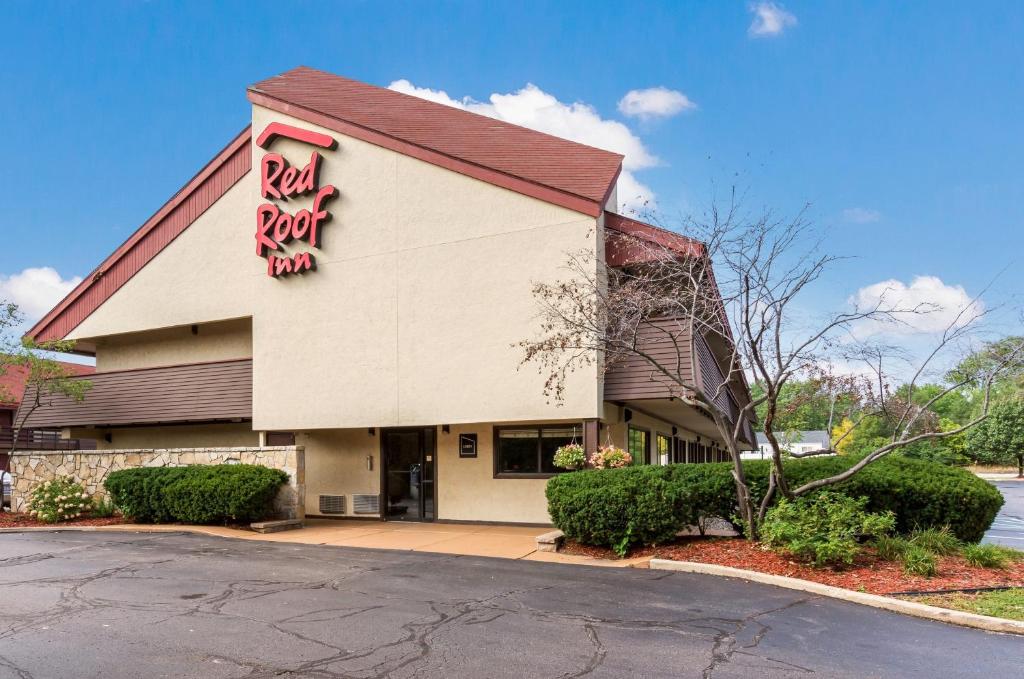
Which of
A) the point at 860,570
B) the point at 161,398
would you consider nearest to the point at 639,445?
the point at 860,570

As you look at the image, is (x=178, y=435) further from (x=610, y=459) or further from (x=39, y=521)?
(x=610, y=459)

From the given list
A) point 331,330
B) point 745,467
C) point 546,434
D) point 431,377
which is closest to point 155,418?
point 331,330

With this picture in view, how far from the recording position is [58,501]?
1786cm

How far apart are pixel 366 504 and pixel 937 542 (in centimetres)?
1267

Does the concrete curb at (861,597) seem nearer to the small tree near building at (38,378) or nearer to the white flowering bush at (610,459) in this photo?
the white flowering bush at (610,459)

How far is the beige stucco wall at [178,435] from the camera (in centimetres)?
2130

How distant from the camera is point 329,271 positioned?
57.5 ft

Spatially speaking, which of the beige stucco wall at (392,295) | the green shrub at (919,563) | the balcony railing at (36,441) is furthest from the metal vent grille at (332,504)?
the balcony railing at (36,441)

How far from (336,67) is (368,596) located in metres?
17.2

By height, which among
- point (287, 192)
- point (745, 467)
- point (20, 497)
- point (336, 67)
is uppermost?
point (336, 67)

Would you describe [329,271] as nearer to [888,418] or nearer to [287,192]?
[287,192]

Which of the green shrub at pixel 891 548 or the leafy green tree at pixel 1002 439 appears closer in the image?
the green shrub at pixel 891 548

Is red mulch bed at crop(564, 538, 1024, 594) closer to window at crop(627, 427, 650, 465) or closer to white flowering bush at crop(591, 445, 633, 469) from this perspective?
white flowering bush at crop(591, 445, 633, 469)

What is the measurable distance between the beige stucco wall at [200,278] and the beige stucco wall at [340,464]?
12.5 feet
